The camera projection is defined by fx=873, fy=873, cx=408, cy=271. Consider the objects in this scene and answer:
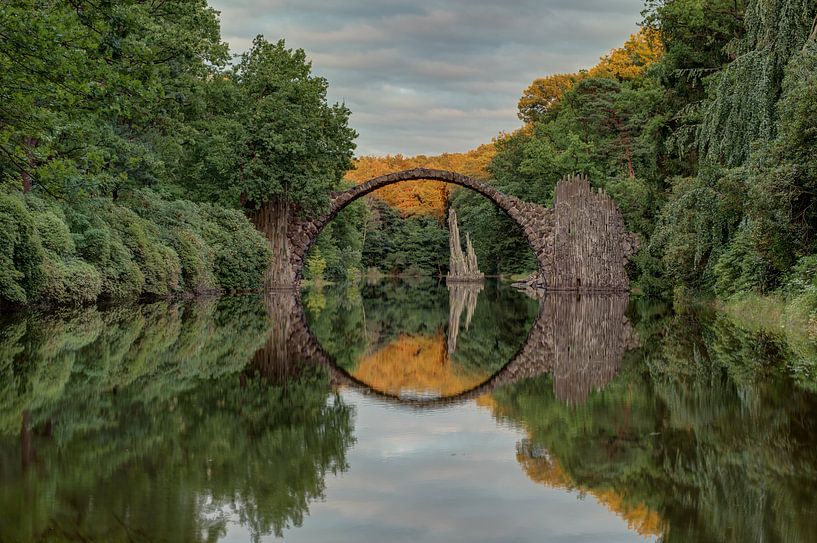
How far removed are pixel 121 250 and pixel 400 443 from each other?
16.7 m

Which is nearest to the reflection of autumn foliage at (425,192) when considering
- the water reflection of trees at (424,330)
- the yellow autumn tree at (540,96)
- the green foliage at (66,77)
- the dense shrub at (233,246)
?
the yellow autumn tree at (540,96)

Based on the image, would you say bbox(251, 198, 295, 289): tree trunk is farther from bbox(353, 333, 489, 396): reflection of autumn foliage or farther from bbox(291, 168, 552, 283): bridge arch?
bbox(353, 333, 489, 396): reflection of autumn foliage

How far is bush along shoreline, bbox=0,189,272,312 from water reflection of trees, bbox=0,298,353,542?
612cm

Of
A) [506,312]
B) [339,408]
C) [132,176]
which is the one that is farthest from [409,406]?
[132,176]

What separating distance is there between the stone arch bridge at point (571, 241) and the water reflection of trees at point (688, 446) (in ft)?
78.4

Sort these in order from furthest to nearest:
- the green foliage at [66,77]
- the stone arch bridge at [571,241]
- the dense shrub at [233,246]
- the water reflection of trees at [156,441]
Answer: the stone arch bridge at [571,241] → the dense shrub at [233,246] → the green foliage at [66,77] → the water reflection of trees at [156,441]

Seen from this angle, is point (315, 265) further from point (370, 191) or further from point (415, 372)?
point (415, 372)

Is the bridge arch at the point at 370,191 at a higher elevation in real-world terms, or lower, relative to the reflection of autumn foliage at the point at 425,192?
lower

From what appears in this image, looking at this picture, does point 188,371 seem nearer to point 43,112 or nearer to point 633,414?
point 633,414

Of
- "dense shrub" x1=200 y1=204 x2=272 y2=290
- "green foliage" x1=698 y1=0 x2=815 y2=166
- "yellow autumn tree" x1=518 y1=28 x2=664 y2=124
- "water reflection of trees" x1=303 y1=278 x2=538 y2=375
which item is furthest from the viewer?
"yellow autumn tree" x1=518 y1=28 x2=664 y2=124

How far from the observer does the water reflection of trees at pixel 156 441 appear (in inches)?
153

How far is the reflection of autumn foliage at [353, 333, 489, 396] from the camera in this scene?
908cm

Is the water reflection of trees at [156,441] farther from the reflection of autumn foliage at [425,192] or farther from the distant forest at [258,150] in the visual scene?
the reflection of autumn foliage at [425,192]

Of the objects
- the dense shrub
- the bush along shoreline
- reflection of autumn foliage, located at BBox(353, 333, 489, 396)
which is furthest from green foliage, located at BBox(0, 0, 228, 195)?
the dense shrub
